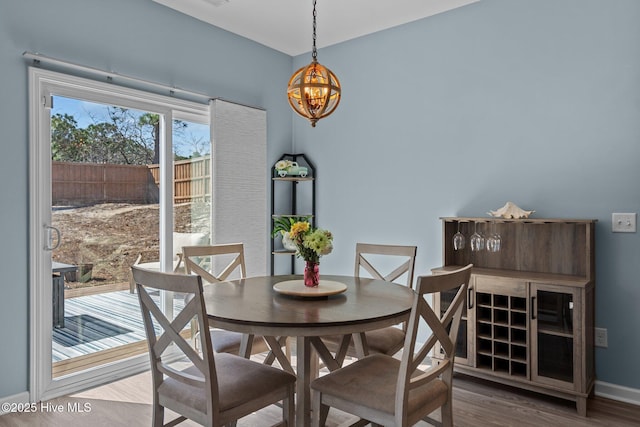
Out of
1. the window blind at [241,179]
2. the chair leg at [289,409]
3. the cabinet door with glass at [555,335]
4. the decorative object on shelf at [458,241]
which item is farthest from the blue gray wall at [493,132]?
the chair leg at [289,409]

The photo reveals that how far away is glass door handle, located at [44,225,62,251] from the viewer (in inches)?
107

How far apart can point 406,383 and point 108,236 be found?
238 centimetres

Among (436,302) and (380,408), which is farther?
(436,302)

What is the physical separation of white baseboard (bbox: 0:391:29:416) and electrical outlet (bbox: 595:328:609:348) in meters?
3.55

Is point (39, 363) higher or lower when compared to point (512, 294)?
lower

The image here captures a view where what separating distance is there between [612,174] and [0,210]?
145 inches

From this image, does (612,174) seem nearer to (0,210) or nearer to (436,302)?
(436,302)

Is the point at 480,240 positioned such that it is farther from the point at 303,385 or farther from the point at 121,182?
the point at 121,182

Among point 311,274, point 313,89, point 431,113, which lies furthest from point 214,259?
point 431,113

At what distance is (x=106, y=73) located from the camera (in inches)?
115

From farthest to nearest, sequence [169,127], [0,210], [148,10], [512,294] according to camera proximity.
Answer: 1. [169,127]
2. [148,10]
3. [512,294]
4. [0,210]

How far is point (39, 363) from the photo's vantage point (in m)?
2.66

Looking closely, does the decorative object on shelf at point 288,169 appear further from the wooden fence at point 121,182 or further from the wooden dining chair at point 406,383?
the wooden dining chair at point 406,383

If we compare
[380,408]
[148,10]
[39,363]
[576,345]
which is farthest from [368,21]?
[39,363]
